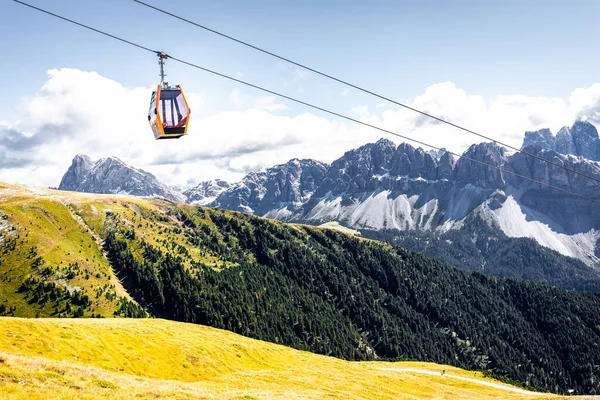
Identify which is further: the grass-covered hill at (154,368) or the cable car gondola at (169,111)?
the cable car gondola at (169,111)

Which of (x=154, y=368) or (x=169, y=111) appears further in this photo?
(x=154, y=368)

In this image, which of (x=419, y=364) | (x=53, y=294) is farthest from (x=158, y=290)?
(x=419, y=364)

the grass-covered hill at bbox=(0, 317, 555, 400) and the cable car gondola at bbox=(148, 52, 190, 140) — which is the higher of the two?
the cable car gondola at bbox=(148, 52, 190, 140)

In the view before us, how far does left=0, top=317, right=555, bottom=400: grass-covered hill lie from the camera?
84.2 feet

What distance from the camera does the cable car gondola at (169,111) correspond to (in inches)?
1389

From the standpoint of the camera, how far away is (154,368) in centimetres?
5722

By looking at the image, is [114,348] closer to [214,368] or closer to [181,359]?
[181,359]

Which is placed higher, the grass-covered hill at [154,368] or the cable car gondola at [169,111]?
the cable car gondola at [169,111]

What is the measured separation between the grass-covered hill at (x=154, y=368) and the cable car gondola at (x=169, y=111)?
20.9 metres

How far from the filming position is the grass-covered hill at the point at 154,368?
25672 millimetres

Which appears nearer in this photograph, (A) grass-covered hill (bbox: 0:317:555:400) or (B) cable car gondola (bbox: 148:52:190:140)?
(A) grass-covered hill (bbox: 0:317:555:400)

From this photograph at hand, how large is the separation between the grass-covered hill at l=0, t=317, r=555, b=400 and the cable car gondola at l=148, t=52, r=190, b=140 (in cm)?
2087

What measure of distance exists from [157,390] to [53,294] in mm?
143205

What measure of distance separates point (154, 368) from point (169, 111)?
40532 millimetres
